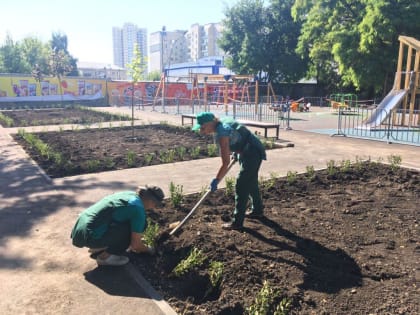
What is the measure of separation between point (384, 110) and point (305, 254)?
46.0 feet

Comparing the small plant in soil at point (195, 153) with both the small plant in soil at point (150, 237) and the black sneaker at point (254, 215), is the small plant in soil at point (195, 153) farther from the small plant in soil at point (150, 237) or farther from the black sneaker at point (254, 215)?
the small plant in soil at point (150, 237)

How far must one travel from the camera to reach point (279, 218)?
5.34m

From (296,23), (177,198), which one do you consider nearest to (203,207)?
(177,198)

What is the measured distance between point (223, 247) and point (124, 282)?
3.66 feet

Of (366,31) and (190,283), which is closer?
(190,283)

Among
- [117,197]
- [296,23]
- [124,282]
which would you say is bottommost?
[124,282]

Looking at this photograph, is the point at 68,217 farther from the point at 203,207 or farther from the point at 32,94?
the point at 32,94

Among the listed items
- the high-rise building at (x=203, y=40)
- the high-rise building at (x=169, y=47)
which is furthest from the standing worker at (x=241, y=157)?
the high-rise building at (x=169, y=47)

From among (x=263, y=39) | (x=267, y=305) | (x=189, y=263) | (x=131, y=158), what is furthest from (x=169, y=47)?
(x=267, y=305)

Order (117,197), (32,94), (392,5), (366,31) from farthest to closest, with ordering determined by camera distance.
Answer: (32,94) < (366,31) < (392,5) < (117,197)

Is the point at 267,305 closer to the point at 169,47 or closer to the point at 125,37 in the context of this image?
the point at 169,47

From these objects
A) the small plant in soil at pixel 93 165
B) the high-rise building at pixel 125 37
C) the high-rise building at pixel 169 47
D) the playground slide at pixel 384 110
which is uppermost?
the high-rise building at pixel 125 37

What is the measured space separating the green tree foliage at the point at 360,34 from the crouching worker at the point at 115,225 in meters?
26.1

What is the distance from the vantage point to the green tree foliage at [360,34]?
25.4 metres
